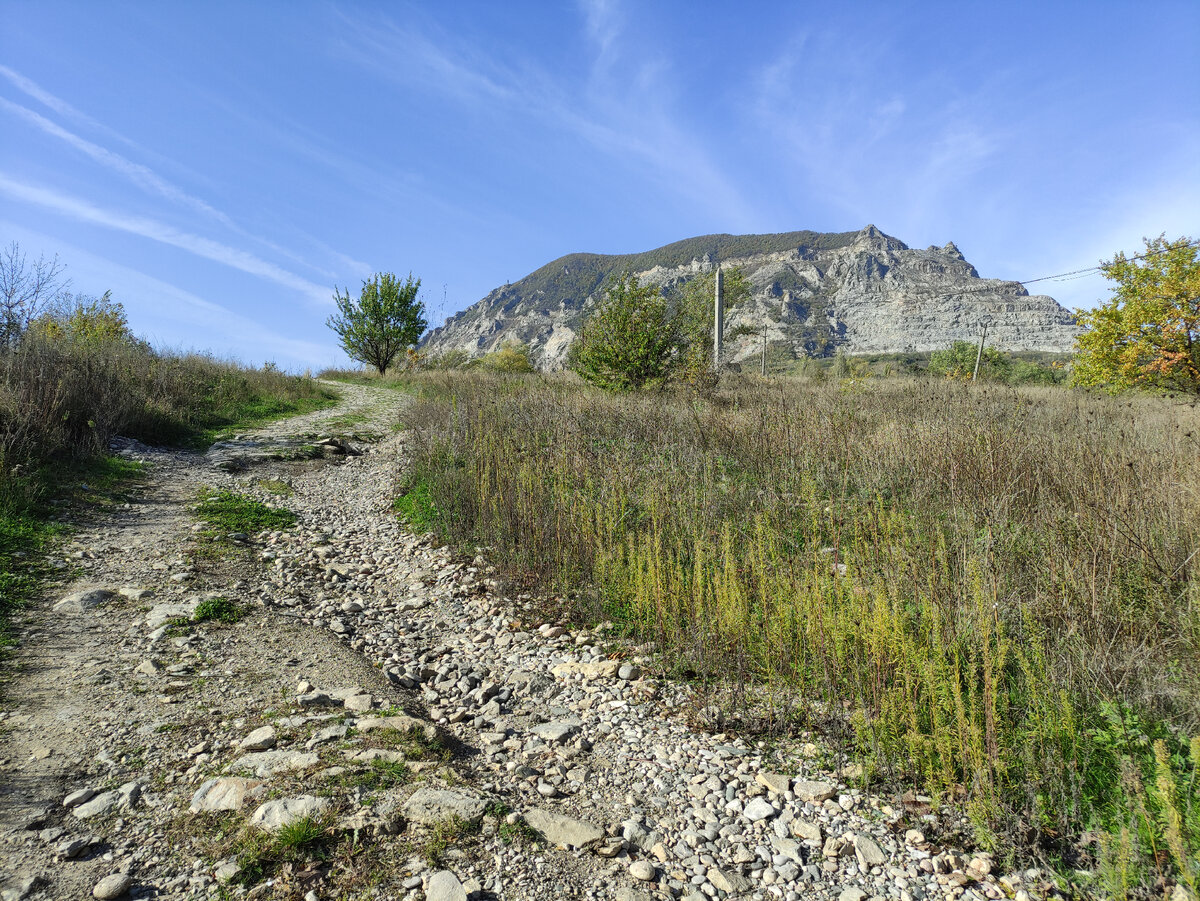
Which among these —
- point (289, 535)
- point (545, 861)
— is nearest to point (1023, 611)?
point (545, 861)

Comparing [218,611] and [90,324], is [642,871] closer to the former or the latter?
[218,611]

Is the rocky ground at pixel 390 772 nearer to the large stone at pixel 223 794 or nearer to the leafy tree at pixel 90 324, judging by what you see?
the large stone at pixel 223 794

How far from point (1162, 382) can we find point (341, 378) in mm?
32591

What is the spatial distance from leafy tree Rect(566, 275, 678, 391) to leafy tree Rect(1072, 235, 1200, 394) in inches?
529

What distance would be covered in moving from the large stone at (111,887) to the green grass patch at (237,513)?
522 cm

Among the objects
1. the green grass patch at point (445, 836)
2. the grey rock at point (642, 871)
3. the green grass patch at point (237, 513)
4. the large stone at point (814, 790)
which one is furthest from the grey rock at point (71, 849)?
the green grass patch at point (237, 513)

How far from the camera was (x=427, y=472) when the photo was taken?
27.3ft

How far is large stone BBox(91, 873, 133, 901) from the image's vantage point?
2055mm

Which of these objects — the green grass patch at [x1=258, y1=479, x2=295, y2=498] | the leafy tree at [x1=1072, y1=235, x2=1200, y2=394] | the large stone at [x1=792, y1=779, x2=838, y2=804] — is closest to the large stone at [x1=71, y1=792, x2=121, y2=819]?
the large stone at [x1=792, y1=779, x2=838, y2=804]

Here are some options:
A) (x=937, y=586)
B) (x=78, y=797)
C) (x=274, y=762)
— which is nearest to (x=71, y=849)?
(x=78, y=797)

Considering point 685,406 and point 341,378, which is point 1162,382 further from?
point 341,378

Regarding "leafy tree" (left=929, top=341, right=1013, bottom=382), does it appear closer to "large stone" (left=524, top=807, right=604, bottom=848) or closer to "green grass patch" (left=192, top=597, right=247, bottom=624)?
"green grass patch" (left=192, top=597, right=247, bottom=624)

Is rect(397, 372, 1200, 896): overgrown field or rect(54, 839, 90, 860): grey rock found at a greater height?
rect(397, 372, 1200, 896): overgrown field

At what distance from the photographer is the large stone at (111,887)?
2055 mm
